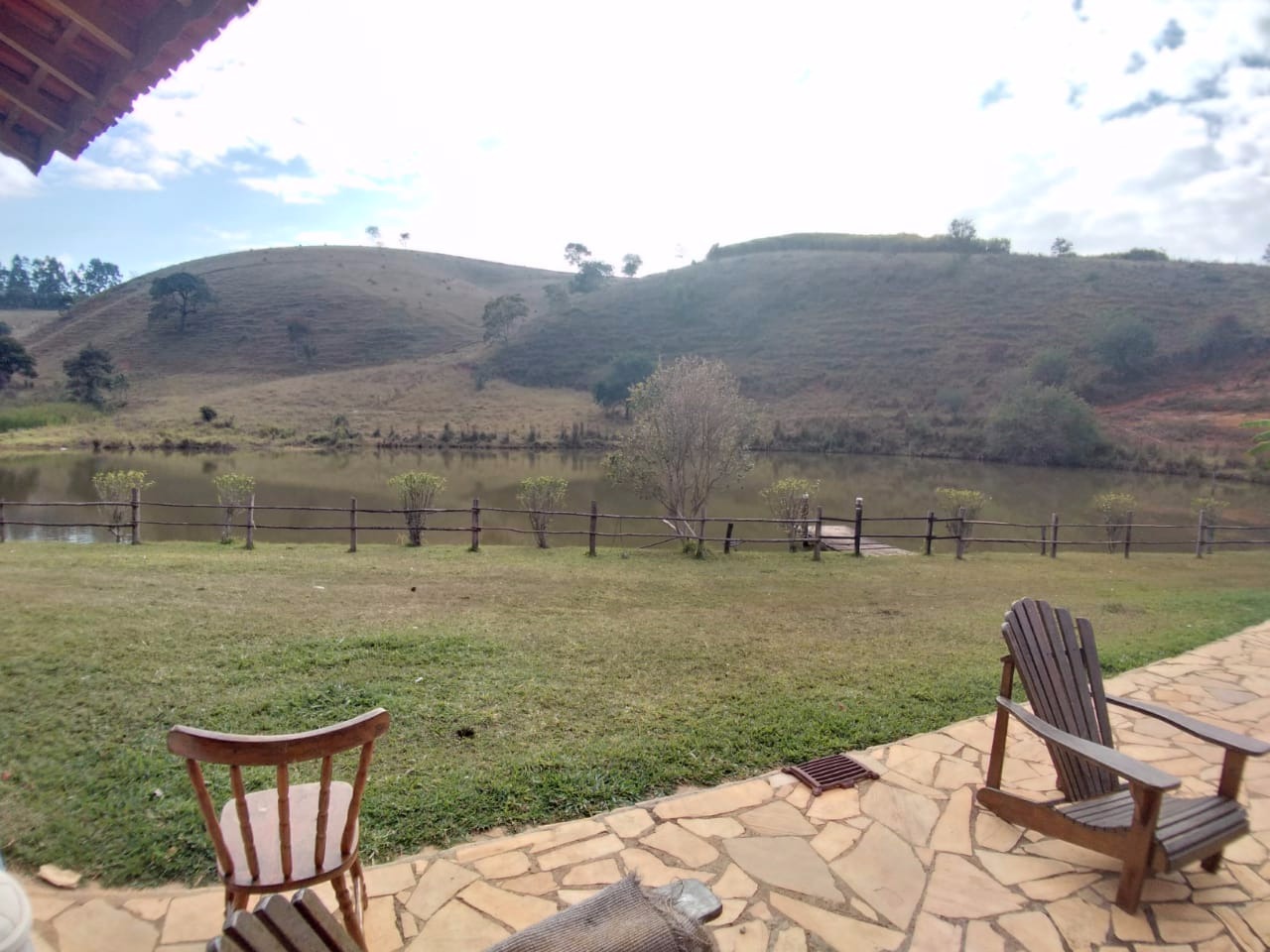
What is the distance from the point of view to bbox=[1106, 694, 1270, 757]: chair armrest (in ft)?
8.52

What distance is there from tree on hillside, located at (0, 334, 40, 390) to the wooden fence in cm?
3850

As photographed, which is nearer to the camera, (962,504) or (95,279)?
(962,504)

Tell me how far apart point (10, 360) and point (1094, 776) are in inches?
2377

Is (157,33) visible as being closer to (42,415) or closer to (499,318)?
(42,415)

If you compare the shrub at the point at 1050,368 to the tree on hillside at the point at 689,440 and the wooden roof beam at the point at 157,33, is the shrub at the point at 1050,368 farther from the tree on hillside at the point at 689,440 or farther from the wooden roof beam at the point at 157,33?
the wooden roof beam at the point at 157,33

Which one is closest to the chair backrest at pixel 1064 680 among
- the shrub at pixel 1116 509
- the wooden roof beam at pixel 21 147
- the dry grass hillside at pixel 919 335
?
the wooden roof beam at pixel 21 147

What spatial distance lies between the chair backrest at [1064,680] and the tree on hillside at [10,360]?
2350 inches

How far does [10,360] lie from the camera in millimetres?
45500

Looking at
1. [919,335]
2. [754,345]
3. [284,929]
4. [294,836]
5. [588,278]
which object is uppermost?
[588,278]

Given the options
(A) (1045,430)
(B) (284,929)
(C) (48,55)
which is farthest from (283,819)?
(A) (1045,430)

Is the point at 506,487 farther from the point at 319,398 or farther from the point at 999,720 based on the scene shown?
the point at 319,398

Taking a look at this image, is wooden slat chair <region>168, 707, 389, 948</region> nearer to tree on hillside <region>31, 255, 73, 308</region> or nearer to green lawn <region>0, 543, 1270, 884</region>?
green lawn <region>0, 543, 1270, 884</region>

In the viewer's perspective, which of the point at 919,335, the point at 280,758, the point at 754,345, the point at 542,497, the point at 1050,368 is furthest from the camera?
the point at 754,345

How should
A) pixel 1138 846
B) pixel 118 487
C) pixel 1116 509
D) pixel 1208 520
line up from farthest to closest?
pixel 1116 509 → pixel 1208 520 → pixel 118 487 → pixel 1138 846
